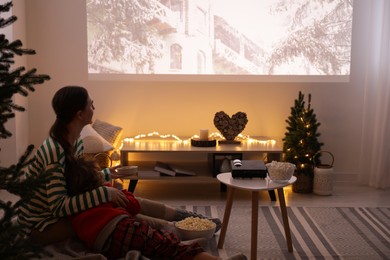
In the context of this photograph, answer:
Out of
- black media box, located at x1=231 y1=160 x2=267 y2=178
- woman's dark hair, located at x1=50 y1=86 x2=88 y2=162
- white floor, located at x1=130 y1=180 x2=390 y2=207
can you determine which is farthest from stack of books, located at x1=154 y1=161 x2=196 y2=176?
woman's dark hair, located at x1=50 y1=86 x2=88 y2=162

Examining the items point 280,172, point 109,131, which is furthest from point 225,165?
point 280,172

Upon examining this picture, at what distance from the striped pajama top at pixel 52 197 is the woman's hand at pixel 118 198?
0.03m

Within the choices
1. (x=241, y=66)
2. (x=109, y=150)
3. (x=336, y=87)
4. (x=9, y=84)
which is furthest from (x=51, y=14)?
(x=9, y=84)

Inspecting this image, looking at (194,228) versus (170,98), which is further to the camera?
(170,98)

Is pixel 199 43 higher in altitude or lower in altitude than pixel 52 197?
higher

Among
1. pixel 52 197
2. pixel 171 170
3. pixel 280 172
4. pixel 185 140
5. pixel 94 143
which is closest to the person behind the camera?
pixel 52 197

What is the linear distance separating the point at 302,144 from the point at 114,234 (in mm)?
2371

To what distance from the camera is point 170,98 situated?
477 centimetres

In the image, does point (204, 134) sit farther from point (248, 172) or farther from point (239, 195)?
point (248, 172)

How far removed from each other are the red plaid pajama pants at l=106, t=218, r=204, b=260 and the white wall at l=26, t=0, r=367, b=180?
2438 millimetres

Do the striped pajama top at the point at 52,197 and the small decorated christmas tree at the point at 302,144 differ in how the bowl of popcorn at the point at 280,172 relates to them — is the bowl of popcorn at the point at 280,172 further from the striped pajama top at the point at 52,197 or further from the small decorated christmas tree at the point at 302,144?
the small decorated christmas tree at the point at 302,144

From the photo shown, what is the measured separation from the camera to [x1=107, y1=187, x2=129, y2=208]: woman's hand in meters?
2.52

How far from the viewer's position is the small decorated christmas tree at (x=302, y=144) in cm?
441

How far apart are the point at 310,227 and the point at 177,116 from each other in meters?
1.71
